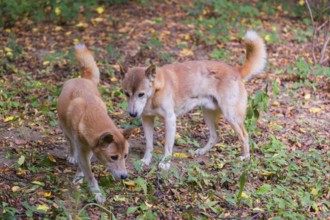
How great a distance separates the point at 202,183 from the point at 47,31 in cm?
731

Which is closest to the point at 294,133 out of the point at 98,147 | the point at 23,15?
the point at 98,147

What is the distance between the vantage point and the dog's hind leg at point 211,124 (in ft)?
29.2

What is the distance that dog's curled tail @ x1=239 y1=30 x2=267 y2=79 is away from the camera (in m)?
8.83

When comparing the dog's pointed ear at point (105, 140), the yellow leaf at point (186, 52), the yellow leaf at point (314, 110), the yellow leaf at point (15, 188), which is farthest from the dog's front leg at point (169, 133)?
the yellow leaf at point (186, 52)

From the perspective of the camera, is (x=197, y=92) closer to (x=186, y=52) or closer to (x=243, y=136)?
(x=243, y=136)

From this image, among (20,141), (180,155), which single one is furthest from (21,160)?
(180,155)

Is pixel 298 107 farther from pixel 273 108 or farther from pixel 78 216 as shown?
pixel 78 216

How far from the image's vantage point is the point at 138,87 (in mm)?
7805

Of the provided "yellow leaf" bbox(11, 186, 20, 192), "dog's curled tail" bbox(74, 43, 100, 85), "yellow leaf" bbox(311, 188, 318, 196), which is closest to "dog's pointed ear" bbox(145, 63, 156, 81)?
"dog's curled tail" bbox(74, 43, 100, 85)

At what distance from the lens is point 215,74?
866cm

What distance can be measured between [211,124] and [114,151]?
9.38 ft

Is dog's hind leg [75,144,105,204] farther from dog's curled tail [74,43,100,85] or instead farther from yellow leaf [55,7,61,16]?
yellow leaf [55,7,61,16]

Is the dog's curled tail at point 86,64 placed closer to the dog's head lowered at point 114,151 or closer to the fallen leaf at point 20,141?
the fallen leaf at point 20,141

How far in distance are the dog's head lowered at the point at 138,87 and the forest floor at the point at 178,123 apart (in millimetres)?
708
